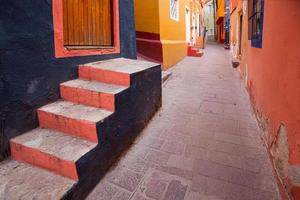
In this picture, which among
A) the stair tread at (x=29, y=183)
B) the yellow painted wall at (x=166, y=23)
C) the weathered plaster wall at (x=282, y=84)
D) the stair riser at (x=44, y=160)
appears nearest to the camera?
the stair tread at (x=29, y=183)

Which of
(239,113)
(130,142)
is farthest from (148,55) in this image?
(130,142)

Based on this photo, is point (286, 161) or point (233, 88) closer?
point (286, 161)

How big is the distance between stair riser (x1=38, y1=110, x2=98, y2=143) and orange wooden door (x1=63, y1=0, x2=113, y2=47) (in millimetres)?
1238

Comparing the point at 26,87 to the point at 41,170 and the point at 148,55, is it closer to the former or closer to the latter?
the point at 41,170

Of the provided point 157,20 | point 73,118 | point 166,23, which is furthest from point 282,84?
point 166,23

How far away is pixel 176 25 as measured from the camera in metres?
9.56

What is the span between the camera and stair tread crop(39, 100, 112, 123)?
2.57m

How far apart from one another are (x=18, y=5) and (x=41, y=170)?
6.19 ft

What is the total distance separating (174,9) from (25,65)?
26.2 feet

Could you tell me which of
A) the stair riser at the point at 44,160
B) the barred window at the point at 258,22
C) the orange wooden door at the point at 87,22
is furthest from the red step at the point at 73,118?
the barred window at the point at 258,22

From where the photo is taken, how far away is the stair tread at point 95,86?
2.94 meters

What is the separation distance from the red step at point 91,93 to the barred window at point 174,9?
6529 mm

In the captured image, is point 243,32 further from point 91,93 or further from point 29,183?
point 29,183

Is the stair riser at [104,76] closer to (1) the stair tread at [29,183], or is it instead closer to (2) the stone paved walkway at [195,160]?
(2) the stone paved walkway at [195,160]
